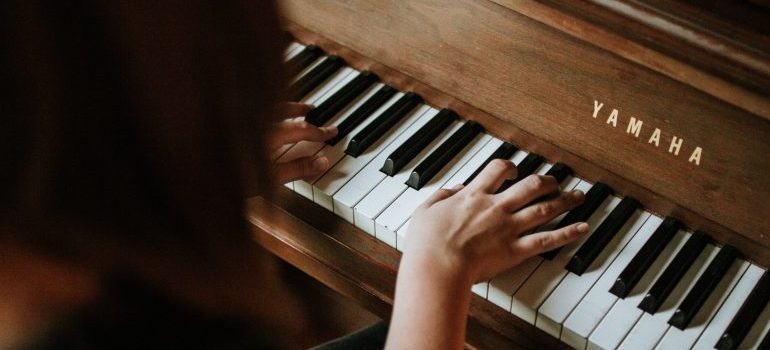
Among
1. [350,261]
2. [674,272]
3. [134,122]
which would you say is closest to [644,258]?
[674,272]

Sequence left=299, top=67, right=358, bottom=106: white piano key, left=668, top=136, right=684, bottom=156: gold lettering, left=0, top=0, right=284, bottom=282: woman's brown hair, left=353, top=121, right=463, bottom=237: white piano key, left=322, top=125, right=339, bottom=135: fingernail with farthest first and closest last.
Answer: left=299, top=67, right=358, bottom=106: white piano key, left=322, top=125, right=339, bottom=135: fingernail, left=353, top=121, right=463, bottom=237: white piano key, left=668, top=136, right=684, bottom=156: gold lettering, left=0, top=0, right=284, bottom=282: woman's brown hair

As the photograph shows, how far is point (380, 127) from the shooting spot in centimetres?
158

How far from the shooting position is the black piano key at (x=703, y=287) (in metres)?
1.26

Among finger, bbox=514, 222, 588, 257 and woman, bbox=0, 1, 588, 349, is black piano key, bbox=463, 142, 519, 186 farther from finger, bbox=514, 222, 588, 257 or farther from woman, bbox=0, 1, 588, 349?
woman, bbox=0, 1, 588, 349

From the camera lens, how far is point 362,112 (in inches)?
63.9

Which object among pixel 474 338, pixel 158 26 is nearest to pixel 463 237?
pixel 474 338

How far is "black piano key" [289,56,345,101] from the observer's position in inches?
65.6

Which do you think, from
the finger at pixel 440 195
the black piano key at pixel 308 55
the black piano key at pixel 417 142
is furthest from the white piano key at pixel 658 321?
the black piano key at pixel 308 55

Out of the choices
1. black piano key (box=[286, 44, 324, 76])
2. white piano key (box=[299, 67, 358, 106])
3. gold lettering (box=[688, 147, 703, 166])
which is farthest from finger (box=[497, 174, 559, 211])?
black piano key (box=[286, 44, 324, 76])

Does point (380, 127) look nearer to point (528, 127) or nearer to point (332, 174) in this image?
point (332, 174)

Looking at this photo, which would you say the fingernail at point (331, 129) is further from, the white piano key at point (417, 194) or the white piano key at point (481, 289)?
the white piano key at point (481, 289)

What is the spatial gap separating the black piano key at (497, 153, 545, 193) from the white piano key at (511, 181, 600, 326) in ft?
0.50

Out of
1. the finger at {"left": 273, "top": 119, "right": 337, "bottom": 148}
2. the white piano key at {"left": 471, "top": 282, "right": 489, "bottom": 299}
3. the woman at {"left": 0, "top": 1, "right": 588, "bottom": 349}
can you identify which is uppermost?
the finger at {"left": 273, "top": 119, "right": 337, "bottom": 148}

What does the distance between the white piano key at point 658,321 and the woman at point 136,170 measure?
1.73ft
